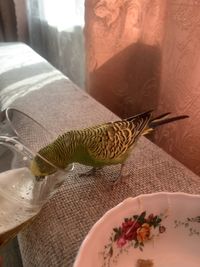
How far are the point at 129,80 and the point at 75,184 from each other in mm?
410

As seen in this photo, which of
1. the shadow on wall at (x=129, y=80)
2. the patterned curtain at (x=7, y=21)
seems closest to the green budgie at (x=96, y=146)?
the shadow on wall at (x=129, y=80)

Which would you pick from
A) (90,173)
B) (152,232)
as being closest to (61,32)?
(90,173)

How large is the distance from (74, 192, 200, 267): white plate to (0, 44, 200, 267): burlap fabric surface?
0.05m

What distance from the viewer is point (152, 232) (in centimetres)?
53

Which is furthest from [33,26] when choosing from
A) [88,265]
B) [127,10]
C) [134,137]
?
[88,265]

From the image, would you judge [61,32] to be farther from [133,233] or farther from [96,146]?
[133,233]

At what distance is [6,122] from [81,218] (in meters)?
0.21

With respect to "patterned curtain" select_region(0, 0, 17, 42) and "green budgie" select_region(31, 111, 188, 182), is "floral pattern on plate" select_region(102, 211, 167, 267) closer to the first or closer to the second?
"green budgie" select_region(31, 111, 188, 182)

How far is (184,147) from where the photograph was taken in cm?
81

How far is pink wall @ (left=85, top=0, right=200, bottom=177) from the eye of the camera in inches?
28.1

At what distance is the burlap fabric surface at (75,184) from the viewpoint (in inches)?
20.1

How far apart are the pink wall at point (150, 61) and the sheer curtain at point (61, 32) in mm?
267

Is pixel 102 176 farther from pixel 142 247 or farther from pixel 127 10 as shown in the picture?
pixel 127 10

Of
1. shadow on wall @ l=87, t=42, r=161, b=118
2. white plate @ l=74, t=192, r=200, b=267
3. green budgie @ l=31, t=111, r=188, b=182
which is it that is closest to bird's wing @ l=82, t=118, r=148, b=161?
green budgie @ l=31, t=111, r=188, b=182
